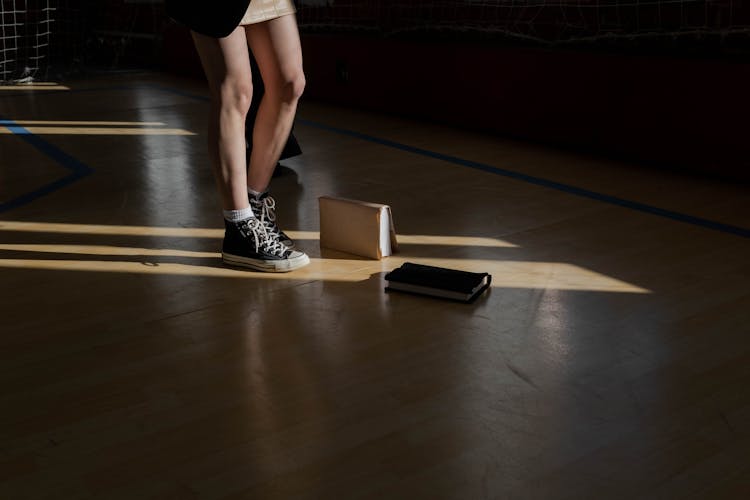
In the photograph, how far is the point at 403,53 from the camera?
5.01 m

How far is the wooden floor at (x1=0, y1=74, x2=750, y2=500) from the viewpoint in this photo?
1388 millimetres

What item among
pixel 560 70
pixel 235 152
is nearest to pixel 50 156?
pixel 235 152

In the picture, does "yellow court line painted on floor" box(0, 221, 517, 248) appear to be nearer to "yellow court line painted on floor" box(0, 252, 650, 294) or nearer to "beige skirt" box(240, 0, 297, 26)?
"yellow court line painted on floor" box(0, 252, 650, 294)

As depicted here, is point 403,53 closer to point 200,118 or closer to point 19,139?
point 200,118

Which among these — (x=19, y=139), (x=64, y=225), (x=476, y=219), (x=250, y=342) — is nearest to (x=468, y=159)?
(x=476, y=219)

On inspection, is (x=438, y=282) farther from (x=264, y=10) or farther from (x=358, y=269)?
(x=264, y=10)

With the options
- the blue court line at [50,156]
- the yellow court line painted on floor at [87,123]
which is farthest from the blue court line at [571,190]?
the blue court line at [50,156]

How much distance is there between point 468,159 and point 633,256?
57.8 inches

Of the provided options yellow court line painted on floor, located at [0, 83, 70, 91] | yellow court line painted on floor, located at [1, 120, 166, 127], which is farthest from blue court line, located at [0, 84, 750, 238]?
yellow court line painted on floor, located at [0, 83, 70, 91]

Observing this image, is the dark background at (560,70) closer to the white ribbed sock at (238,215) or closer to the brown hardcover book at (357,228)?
the brown hardcover book at (357,228)

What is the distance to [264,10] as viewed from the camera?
2199 millimetres

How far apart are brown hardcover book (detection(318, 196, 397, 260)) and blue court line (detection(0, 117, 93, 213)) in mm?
1333

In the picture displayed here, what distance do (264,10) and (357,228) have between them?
26.2 inches

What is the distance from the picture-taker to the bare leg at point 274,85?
89.4 inches
